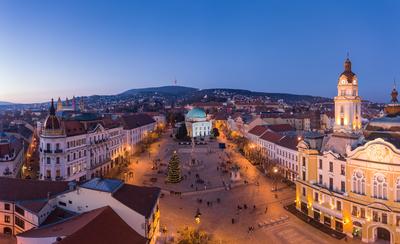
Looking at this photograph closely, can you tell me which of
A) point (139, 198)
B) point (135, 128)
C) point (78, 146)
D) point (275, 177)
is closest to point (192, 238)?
point (139, 198)

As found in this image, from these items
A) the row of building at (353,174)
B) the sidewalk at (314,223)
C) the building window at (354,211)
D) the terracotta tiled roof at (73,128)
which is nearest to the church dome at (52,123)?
the terracotta tiled roof at (73,128)

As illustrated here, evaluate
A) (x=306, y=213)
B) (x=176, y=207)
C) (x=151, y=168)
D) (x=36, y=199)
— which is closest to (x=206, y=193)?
(x=176, y=207)

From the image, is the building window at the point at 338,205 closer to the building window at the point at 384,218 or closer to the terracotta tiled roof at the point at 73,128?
the building window at the point at 384,218

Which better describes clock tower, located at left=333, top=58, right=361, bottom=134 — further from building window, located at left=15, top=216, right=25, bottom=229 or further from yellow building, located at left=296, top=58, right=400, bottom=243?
building window, located at left=15, top=216, right=25, bottom=229

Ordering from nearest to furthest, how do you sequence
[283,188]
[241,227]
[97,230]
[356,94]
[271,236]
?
[97,230]
[271,236]
[241,227]
[356,94]
[283,188]

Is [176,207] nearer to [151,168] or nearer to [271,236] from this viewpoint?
[271,236]

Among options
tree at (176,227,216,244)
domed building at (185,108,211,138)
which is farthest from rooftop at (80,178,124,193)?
domed building at (185,108,211,138)
